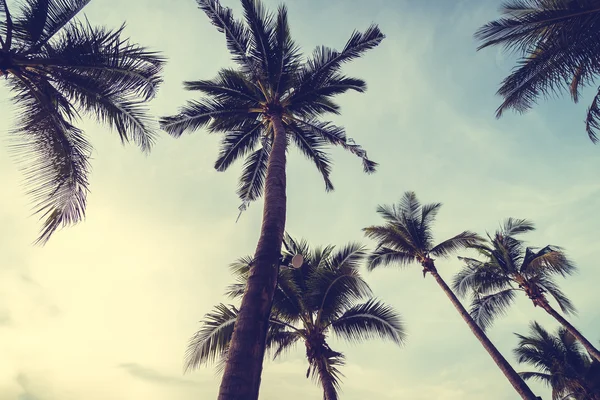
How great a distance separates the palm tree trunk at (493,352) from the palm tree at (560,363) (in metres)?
8.79

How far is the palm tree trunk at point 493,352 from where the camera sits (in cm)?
1164

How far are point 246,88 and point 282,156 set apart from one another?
382cm

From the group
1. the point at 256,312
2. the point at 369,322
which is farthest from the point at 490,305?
the point at 256,312

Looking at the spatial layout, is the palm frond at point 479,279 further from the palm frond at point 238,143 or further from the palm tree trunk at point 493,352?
the palm frond at point 238,143

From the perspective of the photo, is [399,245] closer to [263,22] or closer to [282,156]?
[282,156]

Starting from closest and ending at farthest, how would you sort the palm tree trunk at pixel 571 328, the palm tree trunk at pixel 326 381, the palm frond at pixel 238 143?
the palm tree trunk at pixel 326 381 < the palm frond at pixel 238 143 < the palm tree trunk at pixel 571 328

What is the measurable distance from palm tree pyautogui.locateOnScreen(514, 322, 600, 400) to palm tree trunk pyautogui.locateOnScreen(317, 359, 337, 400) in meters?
16.1

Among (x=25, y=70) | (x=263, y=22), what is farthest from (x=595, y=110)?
(x=25, y=70)

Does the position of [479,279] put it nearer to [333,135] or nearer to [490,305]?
[490,305]

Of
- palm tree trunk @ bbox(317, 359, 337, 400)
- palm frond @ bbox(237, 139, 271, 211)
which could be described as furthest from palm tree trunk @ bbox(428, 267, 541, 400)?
palm frond @ bbox(237, 139, 271, 211)

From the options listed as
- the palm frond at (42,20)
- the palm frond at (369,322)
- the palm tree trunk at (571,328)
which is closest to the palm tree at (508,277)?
the palm tree trunk at (571,328)

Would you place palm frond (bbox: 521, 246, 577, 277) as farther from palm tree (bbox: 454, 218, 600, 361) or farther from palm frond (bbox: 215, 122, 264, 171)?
palm frond (bbox: 215, 122, 264, 171)

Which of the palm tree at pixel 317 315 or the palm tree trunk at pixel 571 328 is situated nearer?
the palm tree at pixel 317 315

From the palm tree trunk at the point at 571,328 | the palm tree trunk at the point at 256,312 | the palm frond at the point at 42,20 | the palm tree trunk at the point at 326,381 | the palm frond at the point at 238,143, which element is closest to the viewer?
the palm tree trunk at the point at 256,312
